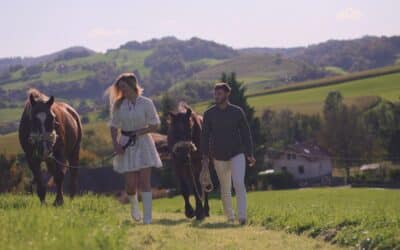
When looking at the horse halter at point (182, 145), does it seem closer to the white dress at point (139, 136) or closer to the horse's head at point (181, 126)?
the horse's head at point (181, 126)

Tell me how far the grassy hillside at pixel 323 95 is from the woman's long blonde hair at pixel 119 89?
114802mm

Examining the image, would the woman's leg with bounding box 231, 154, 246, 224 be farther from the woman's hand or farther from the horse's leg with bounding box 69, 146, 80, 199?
the horse's leg with bounding box 69, 146, 80, 199

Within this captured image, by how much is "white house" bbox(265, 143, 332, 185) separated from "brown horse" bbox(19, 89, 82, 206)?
8121 cm

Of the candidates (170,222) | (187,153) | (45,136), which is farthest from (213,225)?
(45,136)

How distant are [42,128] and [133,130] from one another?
1.77 m

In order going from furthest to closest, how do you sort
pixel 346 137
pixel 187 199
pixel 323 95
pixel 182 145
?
pixel 323 95
pixel 346 137
pixel 187 199
pixel 182 145

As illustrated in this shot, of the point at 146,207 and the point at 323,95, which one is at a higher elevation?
the point at 323,95

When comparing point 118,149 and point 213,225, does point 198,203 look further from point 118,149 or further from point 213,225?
point 118,149

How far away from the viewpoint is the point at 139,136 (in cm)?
1169

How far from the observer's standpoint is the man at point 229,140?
480 inches

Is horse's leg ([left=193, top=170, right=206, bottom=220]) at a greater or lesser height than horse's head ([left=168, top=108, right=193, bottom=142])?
lesser

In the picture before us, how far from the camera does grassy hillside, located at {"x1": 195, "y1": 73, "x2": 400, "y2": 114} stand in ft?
440

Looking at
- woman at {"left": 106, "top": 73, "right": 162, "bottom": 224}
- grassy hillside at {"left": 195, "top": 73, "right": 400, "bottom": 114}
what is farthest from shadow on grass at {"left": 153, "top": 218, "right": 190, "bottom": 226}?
grassy hillside at {"left": 195, "top": 73, "right": 400, "bottom": 114}

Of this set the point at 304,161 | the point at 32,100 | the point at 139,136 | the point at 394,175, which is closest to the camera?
the point at 139,136
